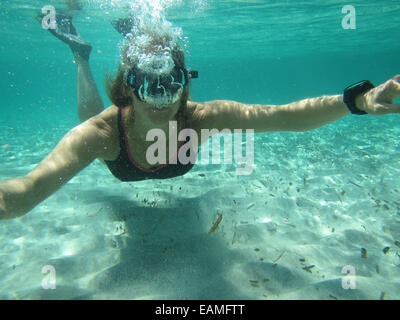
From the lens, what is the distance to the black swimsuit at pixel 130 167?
3.12m

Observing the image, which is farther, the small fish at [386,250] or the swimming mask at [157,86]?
the small fish at [386,250]

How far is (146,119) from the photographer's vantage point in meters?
2.97

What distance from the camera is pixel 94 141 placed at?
2.82 meters

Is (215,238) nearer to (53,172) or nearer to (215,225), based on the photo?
(215,225)

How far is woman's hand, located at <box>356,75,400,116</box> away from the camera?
2.15 metres

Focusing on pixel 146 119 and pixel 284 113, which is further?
pixel 284 113

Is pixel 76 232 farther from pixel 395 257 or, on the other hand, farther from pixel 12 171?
pixel 12 171

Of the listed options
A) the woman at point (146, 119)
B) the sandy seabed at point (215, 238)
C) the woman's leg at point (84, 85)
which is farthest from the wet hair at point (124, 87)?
the woman's leg at point (84, 85)

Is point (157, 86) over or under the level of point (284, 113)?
over

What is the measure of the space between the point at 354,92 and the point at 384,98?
0.39 m

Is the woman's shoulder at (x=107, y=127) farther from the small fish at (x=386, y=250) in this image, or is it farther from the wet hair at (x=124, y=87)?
the small fish at (x=386, y=250)

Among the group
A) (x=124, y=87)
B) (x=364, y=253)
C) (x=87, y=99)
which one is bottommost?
(x=364, y=253)

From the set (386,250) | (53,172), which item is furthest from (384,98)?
(53,172)

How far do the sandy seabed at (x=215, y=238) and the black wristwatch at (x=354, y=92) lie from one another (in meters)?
1.93
